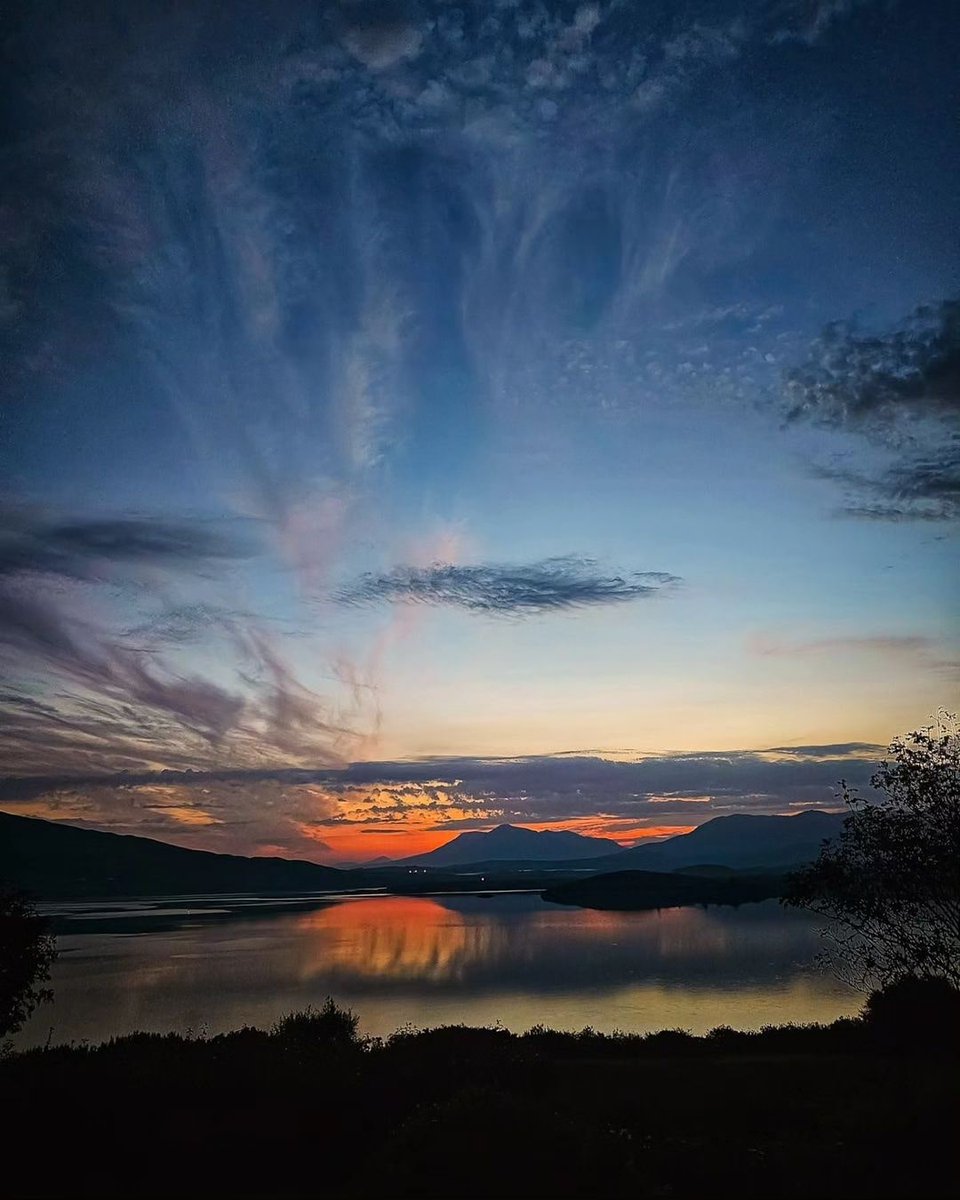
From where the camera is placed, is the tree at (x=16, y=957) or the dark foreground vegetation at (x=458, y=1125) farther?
the tree at (x=16, y=957)

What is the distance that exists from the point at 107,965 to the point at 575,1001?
50959 mm

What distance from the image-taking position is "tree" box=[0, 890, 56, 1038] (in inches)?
1123

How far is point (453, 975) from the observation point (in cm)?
6925

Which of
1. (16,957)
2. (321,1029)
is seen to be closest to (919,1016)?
(321,1029)

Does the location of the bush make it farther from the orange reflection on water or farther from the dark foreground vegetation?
the orange reflection on water

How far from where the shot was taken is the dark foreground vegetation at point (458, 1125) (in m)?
13.9

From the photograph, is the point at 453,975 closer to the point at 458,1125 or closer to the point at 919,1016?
the point at 919,1016

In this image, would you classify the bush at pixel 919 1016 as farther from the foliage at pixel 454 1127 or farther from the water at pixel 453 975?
the water at pixel 453 975

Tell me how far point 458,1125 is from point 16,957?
21768mm

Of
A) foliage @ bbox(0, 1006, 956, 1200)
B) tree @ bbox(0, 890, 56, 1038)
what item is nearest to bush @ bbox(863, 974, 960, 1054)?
foliage @ bbox(0, 1006, 956, 1200)

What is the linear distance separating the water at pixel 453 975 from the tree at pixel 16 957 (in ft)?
56.0

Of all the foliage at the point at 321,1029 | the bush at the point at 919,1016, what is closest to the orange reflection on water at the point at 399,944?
the foliage at the point at 321,1029

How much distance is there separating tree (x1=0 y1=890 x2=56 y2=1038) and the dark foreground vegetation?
392 cm

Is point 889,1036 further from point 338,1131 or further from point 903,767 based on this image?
point 338,1131
